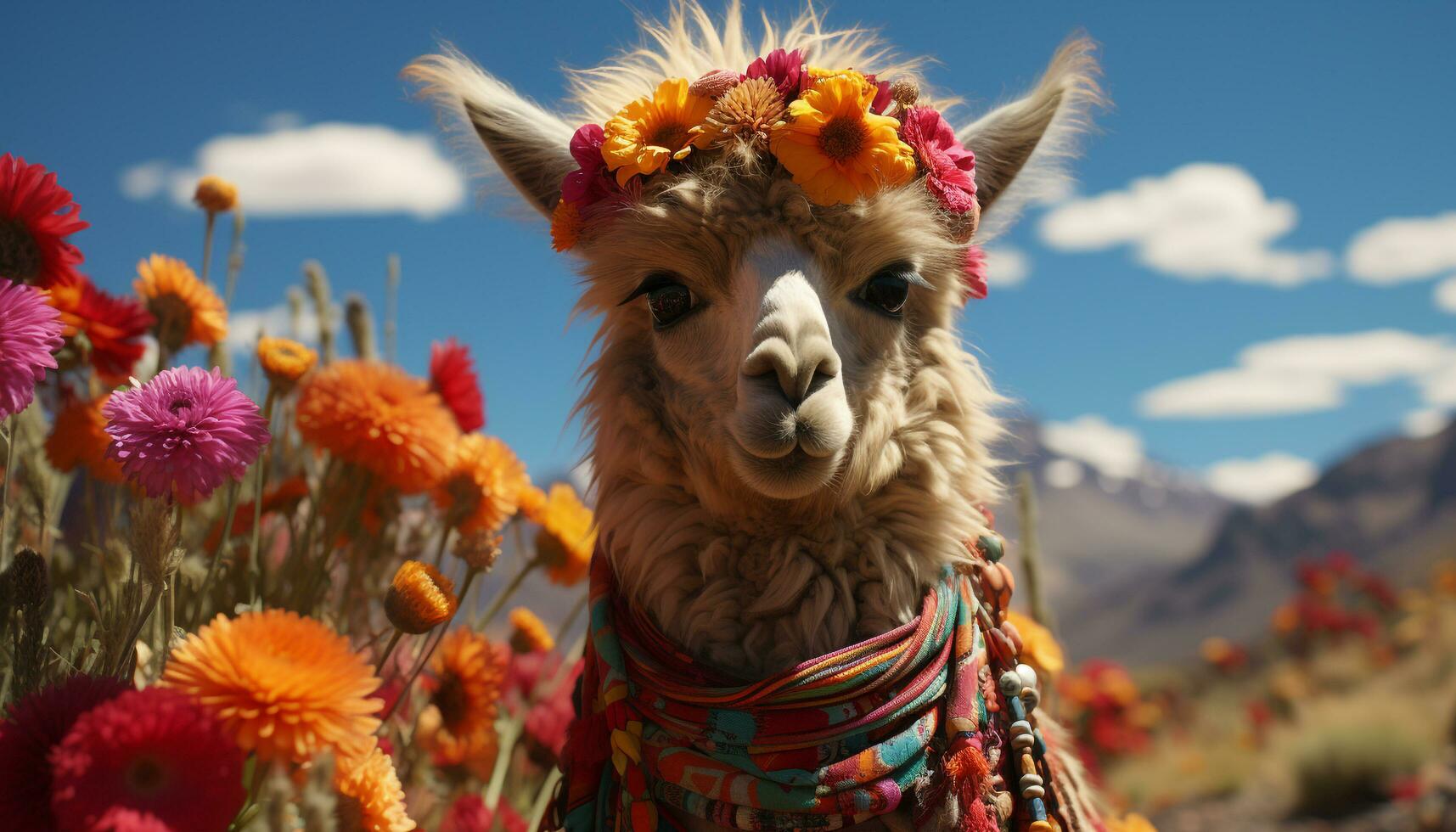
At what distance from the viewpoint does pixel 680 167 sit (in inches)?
75.8

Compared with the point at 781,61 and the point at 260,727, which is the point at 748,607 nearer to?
the point at 260,727

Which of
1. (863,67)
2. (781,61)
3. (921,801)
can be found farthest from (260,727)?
(863,67)

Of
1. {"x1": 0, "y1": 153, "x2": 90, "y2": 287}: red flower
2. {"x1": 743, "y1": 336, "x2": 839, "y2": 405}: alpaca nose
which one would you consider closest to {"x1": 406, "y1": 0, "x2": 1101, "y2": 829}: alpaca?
{"x1": 743, "y1": 336, "x2": 839, "y2": 405}: alpaca nose

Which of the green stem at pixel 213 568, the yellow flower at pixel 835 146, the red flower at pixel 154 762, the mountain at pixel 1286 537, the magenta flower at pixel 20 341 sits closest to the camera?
the red flower at pixel 154 762

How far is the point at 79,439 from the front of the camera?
2.03m

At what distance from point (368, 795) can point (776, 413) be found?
821mm

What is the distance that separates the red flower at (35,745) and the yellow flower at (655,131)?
1225 mm

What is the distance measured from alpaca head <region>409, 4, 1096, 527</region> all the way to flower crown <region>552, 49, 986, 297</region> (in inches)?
1.2

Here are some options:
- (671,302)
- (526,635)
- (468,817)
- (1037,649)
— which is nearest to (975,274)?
(671,302)

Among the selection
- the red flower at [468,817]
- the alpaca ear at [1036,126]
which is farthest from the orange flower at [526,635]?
the alpaca ear at [1036,126]

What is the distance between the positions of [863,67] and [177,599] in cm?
186

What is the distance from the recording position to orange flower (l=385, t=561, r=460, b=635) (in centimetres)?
139

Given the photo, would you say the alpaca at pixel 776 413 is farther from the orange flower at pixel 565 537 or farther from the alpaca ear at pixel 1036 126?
the orange flower at pixel 565 537

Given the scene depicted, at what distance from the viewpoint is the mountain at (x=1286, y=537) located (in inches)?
1861
